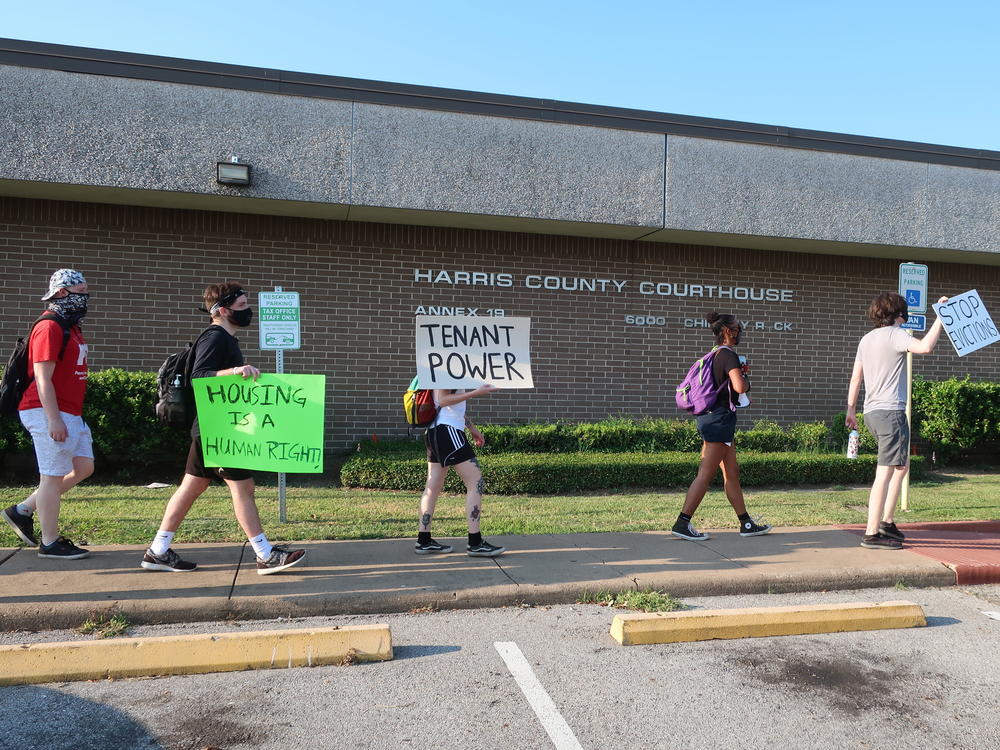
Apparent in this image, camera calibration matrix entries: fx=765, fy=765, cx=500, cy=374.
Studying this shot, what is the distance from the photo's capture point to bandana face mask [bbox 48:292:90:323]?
15.9ft

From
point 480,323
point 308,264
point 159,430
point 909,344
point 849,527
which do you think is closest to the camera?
point 480,323

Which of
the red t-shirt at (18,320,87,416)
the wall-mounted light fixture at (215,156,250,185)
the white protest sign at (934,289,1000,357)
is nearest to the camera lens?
the red t-shirt at (18,320,87,416)

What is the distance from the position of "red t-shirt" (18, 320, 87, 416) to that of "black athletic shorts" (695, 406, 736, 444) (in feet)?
14.8

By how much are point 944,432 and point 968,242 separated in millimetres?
2968

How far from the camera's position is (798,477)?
31.3 ft

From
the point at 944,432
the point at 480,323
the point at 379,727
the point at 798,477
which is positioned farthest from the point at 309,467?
the point at 944,432

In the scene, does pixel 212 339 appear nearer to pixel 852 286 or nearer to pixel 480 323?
pixel 480 323

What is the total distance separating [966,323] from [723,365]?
2.49 metres

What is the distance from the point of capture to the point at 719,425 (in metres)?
6.08

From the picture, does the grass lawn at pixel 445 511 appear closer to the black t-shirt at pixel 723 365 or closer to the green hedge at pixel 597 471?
the green hedge at pixel 597 471

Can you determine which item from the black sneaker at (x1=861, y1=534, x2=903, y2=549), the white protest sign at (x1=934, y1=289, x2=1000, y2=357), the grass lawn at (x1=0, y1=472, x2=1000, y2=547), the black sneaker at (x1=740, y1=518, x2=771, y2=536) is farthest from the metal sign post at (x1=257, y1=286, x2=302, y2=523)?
the white protest sign at (x1=934, y1=289, x2=1000, y2=357)

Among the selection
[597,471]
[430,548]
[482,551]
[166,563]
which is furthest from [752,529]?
[166,563]

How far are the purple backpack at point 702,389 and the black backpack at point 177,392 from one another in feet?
12.3

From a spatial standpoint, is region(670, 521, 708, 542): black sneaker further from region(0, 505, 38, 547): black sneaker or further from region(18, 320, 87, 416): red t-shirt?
region(0, 505, 38, 547): black sneaker
